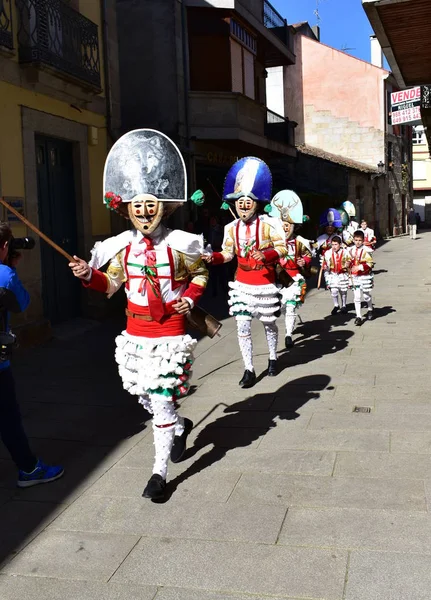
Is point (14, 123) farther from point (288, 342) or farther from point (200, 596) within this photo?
point (200, 596)

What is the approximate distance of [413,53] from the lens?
25.7 feet

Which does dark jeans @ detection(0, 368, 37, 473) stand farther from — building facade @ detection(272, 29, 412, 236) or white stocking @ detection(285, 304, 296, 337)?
building facade @ detection(272, 29, 412, 236)

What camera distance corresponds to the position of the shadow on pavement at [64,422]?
3.98 meters

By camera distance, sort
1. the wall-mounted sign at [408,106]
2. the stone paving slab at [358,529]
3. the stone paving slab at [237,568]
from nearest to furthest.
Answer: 1. the stone paving slab at [237,568]
2. the stone paving slab at [358,529]
3. the wall-mounted sign at [408,106]

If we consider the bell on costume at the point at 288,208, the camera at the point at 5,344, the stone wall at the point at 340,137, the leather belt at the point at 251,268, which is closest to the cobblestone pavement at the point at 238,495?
the camera at the point at 5,344

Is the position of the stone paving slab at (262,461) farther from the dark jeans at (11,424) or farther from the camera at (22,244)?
the camera at (22,244)

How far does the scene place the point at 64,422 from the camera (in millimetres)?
5723

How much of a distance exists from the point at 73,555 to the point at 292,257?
20.1 ft

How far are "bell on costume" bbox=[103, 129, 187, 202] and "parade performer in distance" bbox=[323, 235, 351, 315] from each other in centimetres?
704

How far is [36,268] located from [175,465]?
5.68 m

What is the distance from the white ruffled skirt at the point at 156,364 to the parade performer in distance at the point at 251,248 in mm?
2274

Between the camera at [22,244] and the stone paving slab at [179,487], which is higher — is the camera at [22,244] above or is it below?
above

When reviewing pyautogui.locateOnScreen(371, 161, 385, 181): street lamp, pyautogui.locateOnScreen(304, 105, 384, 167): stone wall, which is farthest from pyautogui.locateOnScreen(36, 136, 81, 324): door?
pyautogui.locateOnScreen(304, 105, 384, 167): stone wall

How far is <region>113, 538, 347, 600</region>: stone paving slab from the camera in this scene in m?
3.01
